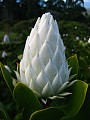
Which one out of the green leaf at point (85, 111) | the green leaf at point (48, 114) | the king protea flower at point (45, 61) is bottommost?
the green leaf at point (85, 111)

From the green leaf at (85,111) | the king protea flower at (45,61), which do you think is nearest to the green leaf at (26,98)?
the king protea flower at (45,61)

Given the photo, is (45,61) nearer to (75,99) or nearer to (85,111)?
(75,99)

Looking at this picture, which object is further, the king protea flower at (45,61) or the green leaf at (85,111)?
the green leaf at (85,111)

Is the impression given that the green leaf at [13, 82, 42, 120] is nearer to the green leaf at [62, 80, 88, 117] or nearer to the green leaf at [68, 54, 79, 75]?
the green leaf at [62, 80, 88, 117]

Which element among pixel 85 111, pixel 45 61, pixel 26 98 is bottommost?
pixel 85 111

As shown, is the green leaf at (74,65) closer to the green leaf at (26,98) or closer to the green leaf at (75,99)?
the green leaf at (75,99)

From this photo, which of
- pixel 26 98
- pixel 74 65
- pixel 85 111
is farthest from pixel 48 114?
pixel 74 65

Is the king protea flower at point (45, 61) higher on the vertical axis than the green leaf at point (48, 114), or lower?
higher
